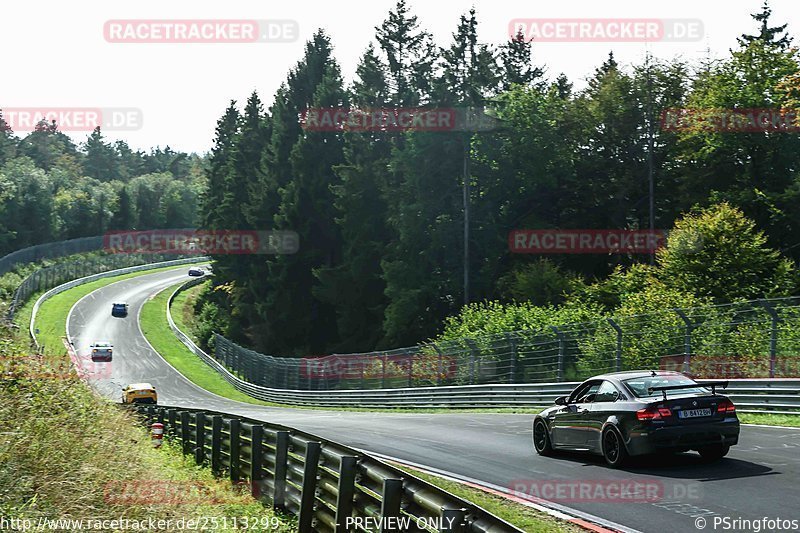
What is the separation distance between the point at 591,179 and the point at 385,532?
55893mm

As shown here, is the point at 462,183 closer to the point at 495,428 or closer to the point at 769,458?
the point at 495,428

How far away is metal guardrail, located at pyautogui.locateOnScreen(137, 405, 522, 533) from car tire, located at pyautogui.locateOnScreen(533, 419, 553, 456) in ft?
15.4

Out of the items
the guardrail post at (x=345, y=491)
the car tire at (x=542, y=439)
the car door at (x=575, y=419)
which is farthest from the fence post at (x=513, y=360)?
the guardrail post at (x=345, y=491)

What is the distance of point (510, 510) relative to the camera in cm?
1102

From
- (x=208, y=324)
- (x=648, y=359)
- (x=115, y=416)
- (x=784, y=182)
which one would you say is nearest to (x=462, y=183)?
(x=784, y=182)

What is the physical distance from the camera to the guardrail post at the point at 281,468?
481 inches

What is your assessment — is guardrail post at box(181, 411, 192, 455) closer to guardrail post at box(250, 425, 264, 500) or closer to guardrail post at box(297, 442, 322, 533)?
guardrail post at box(250, 425, 264, 500)

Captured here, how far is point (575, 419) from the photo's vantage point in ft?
47.9

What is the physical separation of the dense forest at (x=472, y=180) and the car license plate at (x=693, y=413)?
28822 mm

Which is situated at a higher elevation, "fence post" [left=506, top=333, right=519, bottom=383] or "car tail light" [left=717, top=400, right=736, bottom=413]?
"car tail light" [left=717, top=400, right=736, bottom=413]

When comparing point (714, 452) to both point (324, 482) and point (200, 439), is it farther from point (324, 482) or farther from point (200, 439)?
point (200, 439)

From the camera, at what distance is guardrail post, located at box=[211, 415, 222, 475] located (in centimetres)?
1609
